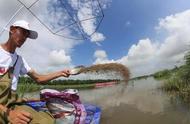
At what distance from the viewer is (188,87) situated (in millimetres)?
14023

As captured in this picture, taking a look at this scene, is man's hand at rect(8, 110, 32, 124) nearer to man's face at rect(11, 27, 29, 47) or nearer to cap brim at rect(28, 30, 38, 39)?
man's face at rect(11, 27, 29, 47)

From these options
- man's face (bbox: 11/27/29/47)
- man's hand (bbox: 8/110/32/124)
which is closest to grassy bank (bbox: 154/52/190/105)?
man's face (bbox: 11/27/29/47)

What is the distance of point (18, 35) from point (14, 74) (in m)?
0.38

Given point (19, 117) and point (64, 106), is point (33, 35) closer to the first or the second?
point (64, 106)

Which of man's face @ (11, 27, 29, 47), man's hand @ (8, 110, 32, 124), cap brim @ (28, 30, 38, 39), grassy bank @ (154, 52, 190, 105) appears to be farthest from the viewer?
grassy bank @ (154, 52, 190, 105)

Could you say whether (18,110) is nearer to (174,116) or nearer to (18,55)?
(18,55)

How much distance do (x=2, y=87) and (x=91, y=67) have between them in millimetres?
943

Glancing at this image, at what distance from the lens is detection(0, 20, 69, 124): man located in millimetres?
3184

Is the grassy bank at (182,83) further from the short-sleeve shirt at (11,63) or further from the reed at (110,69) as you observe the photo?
the short-sleeve shirt at (11,63)

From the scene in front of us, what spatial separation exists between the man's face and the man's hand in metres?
0.65

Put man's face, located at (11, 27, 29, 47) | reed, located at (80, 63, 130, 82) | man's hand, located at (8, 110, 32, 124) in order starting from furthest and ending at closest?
reed, located at (80, 63, 130, 82) → man's face, located at (11, 27, 29, 47) → man's hand, located at (8, 110, 32, 124)

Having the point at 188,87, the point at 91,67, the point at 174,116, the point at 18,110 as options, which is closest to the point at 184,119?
the point at 174,116

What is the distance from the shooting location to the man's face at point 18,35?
3500mm

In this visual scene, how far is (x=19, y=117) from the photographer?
10.4 ft
